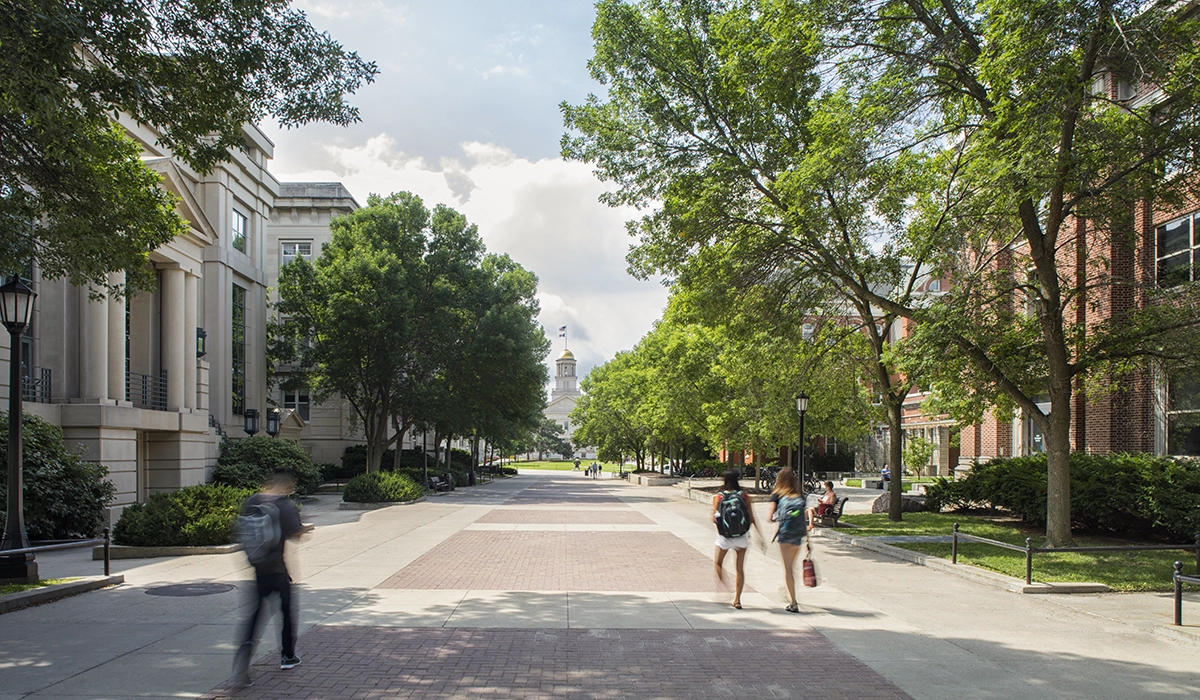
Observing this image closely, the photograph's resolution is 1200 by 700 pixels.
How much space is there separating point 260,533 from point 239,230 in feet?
99.1

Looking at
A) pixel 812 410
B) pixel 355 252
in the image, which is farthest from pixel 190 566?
pixel 355 252

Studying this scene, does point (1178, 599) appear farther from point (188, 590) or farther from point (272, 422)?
point (272, 422)

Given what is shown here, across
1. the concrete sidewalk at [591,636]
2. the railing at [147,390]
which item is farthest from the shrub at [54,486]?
the railing at [147,390]

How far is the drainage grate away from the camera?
1061 cm

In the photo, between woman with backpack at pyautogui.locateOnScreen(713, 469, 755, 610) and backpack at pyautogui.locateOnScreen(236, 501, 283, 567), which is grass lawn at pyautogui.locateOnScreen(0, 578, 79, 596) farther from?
woman with backpack at pyautogui.locateOnScreen(713, 469, 755, 610)

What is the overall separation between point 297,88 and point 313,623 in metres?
6.90

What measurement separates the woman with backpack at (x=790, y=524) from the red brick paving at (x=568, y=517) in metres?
12.5

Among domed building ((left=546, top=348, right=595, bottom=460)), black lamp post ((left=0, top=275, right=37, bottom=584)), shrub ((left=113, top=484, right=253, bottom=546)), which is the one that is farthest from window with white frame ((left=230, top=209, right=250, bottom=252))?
domed building ((left=546, top=348, right=595, bottom=460))

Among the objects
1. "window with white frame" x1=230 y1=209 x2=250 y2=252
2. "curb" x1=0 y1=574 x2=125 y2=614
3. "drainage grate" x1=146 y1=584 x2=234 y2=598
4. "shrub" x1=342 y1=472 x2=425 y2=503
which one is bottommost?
"shrub" x1=342 y1=472 x2=425 y2=503

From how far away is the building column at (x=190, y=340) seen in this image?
24.4m

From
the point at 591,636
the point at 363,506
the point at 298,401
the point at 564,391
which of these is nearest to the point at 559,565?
the point at 591,636

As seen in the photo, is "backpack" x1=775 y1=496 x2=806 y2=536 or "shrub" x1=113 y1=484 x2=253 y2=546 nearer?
"backpack" x1=775 y1=496 x2=806 y2=536

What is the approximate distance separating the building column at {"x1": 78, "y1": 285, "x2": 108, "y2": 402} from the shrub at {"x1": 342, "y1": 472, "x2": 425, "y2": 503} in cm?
897

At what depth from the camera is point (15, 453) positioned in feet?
36.4
